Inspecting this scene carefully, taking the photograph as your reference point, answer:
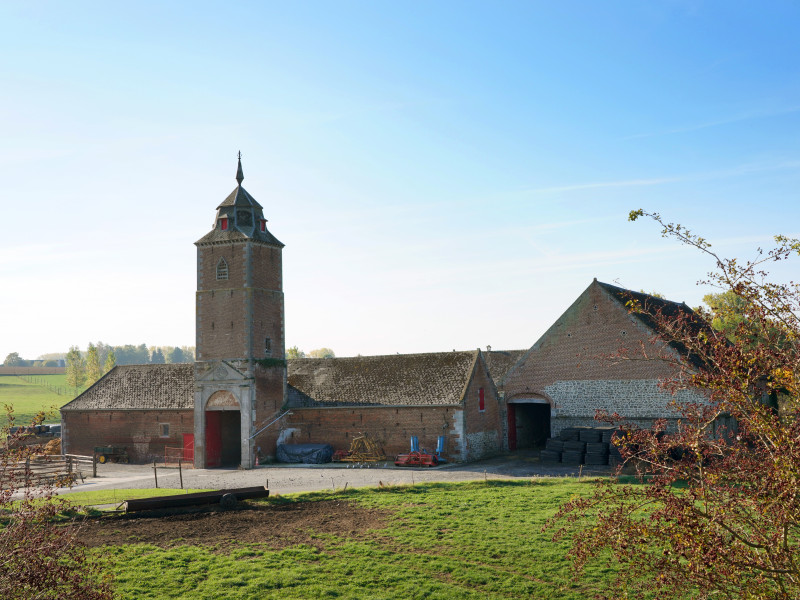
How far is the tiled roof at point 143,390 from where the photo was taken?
42.1m

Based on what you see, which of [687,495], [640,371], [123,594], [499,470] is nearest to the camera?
[687,495]

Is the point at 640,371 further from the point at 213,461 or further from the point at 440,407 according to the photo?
the point at 213,461

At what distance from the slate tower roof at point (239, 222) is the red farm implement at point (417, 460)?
1503 centimetres

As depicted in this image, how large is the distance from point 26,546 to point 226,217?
3520 cm

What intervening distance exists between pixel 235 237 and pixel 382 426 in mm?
13796

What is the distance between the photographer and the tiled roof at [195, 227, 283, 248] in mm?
39906

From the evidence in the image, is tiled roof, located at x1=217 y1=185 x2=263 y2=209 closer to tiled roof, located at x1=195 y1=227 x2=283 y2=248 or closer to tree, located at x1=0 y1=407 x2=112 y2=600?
tiled roof, located at x1=195 y1=227 x2=283 y2=248

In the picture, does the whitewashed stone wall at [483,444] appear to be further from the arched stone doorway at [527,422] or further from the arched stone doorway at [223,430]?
the arched stone doorway at [223,430]

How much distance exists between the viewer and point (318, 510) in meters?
21.6

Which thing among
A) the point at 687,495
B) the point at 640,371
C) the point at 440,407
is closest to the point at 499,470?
the point at 440,407

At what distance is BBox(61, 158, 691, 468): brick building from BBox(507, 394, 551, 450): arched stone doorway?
75 millimetres

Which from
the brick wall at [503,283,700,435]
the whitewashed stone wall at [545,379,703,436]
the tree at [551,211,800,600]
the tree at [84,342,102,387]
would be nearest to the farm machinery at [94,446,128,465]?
the brick wall at [503,283,700,435]

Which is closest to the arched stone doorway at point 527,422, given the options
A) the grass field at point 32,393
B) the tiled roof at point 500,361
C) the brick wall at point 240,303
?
the tiled roof at point 500,361

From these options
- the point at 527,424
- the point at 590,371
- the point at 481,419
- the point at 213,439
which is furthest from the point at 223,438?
the point at 590,371
